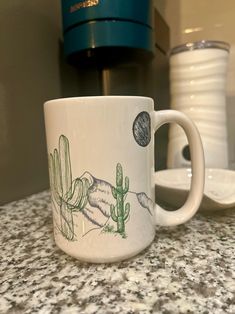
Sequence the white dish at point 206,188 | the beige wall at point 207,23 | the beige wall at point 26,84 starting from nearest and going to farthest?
the white dish at point 206,188
the beige wall at point 26,84
the beige wall at point 207,23

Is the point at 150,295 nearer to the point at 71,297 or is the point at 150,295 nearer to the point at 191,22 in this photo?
the point at 71,297

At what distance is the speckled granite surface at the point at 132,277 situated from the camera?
0.23 meters

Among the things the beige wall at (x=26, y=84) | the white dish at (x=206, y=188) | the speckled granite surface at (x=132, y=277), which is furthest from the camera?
the beige wall at (x=26, y=84)

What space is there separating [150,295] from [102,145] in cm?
13

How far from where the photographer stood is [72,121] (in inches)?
10.2

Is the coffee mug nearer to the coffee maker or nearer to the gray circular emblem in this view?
the gray circular emblem

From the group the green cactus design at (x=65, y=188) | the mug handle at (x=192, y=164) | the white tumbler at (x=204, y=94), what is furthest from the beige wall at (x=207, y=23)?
the green cactus design at (x=65, y=188)

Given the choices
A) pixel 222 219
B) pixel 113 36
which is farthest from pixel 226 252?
pixel 113 36

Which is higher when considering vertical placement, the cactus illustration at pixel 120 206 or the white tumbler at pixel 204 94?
the white tumbler at pixel 204 94

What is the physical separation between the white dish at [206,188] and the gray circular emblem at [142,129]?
0.13 metres

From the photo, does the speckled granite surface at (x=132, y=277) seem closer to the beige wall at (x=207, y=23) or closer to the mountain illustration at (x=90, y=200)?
the mountain illustration at (x=90, y=200)

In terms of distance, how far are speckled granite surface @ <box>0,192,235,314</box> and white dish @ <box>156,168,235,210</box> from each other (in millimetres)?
29

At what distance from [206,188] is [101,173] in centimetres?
25

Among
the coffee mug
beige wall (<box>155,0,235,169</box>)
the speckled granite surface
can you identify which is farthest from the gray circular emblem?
beige wall (<box>155,0,235,169</box>)
